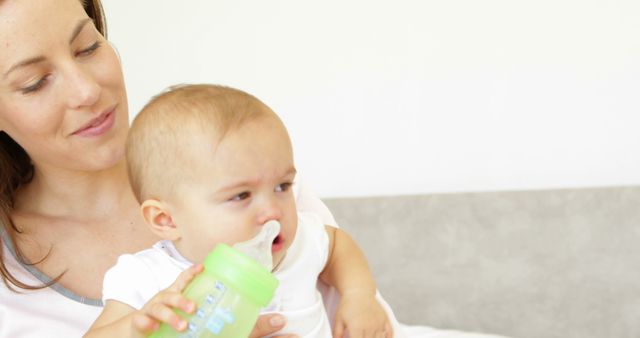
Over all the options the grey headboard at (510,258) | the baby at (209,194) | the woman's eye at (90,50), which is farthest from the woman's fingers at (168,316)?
the grey headboard at (510,258)

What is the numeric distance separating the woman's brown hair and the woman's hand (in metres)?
0.49

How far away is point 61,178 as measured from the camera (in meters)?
1.40

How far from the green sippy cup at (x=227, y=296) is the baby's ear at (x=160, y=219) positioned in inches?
8.3

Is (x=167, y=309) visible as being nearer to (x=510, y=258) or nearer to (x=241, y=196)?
(x=241, y=196)

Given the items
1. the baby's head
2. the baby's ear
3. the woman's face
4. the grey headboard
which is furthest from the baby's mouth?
the grey headboard

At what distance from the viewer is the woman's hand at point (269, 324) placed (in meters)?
1.01

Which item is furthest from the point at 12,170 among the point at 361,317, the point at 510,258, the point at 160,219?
the point at 510,258

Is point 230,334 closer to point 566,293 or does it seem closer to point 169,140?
point 169,140

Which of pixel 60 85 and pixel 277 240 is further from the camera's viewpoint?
pixel 60 85

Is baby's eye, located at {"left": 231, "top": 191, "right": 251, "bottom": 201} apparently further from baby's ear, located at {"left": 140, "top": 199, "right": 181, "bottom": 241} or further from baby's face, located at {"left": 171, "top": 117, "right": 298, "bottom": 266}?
baby's ear, located at {"left": 140, "top": 199, "right": 181, "bottom": 241}

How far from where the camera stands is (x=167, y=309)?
85 cm

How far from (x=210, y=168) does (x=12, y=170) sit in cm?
60

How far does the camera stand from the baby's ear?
106cm

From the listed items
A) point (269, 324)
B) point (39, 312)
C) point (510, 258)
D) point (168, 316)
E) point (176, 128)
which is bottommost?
point (510, 258)
